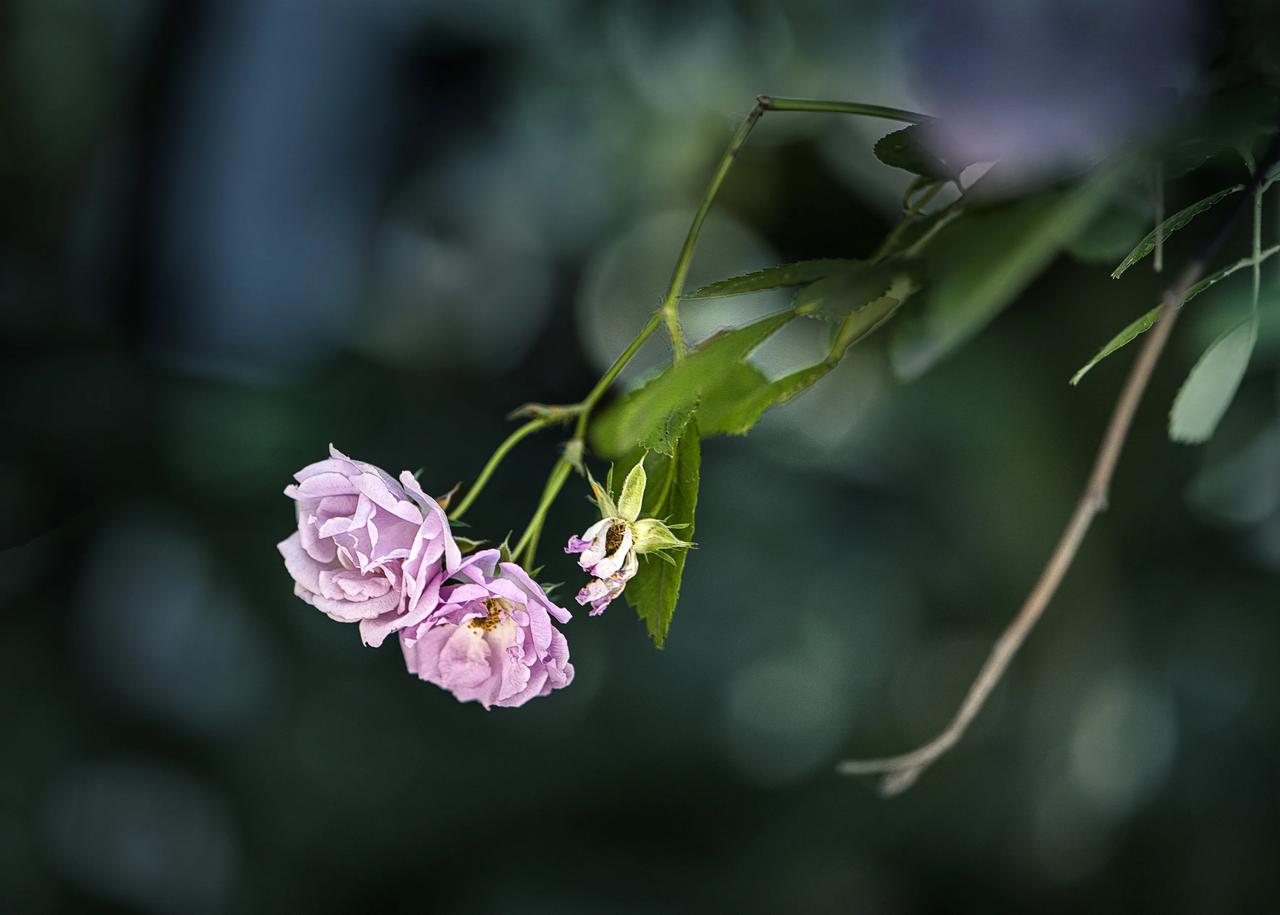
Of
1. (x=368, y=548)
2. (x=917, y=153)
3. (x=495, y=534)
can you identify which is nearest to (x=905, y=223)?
(x=917, y=153)

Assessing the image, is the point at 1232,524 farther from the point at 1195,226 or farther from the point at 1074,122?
the point at 1074,122

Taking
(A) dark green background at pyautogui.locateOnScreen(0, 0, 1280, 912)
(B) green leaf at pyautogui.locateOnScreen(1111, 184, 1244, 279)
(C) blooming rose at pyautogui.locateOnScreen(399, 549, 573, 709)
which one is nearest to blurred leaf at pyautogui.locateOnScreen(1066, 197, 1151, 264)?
(B) green leaf at pyautogui.locateOnScreen(1111, 184, 1244, 279)

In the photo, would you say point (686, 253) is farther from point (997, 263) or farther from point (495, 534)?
point (495, 534)

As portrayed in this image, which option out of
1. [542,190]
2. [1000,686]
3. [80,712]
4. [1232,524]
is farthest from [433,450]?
[1232,524]

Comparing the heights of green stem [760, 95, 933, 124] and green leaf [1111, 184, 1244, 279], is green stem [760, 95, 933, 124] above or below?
above

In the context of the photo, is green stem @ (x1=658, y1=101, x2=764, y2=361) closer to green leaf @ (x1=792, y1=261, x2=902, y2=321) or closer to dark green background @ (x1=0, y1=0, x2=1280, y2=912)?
green leaf @ (x1=792, y1=261, x2=902, y2=321)

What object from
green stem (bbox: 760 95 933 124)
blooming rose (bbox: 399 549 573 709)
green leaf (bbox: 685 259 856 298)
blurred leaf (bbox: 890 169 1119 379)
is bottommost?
blooming rose (bbox: 399 549 573 709)

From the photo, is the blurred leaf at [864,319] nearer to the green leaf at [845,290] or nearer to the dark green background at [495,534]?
the green leaf at [845,290]
